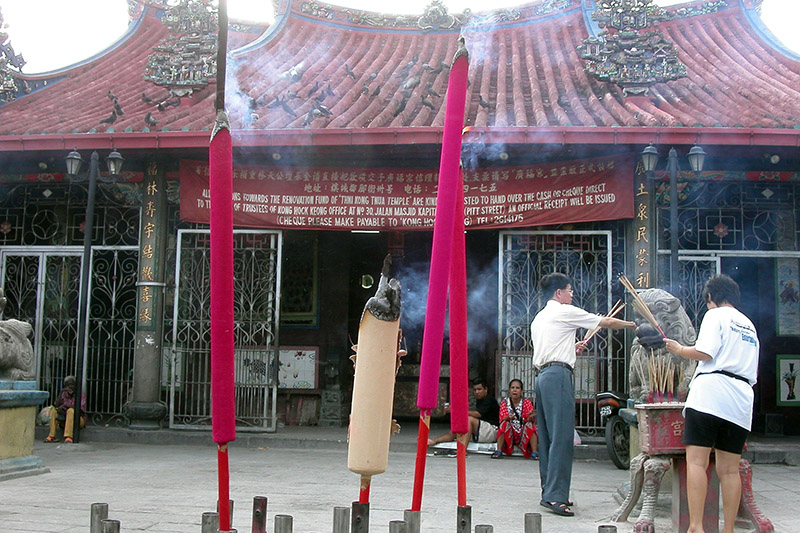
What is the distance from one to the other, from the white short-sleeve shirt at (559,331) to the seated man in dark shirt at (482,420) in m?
3.15

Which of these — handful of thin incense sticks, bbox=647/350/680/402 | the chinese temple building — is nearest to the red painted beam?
the chinese temple building

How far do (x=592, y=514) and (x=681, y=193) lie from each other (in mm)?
4271

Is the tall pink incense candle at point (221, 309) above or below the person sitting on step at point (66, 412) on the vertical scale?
above

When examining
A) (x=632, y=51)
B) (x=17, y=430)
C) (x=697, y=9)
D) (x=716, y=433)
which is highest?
(x=697, y=9)

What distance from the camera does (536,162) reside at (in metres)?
8.08

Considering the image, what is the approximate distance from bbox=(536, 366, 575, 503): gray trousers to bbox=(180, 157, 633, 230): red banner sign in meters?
3.03

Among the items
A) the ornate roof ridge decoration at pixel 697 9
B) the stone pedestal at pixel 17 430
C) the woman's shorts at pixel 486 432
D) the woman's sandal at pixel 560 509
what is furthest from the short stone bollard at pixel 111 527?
the ornate roof ridge decoration at pixel 697 9

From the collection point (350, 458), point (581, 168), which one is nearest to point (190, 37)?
point (581, 168)

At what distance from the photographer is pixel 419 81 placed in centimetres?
936

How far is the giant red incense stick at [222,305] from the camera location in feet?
8.41

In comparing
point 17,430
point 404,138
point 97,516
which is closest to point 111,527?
point 97,516

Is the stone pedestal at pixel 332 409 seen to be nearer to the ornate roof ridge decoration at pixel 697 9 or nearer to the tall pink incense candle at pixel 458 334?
the ornate roof ridge decoration at pixel 697 9

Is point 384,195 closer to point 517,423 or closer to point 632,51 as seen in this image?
point 517,423

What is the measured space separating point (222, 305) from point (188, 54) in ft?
24.8
